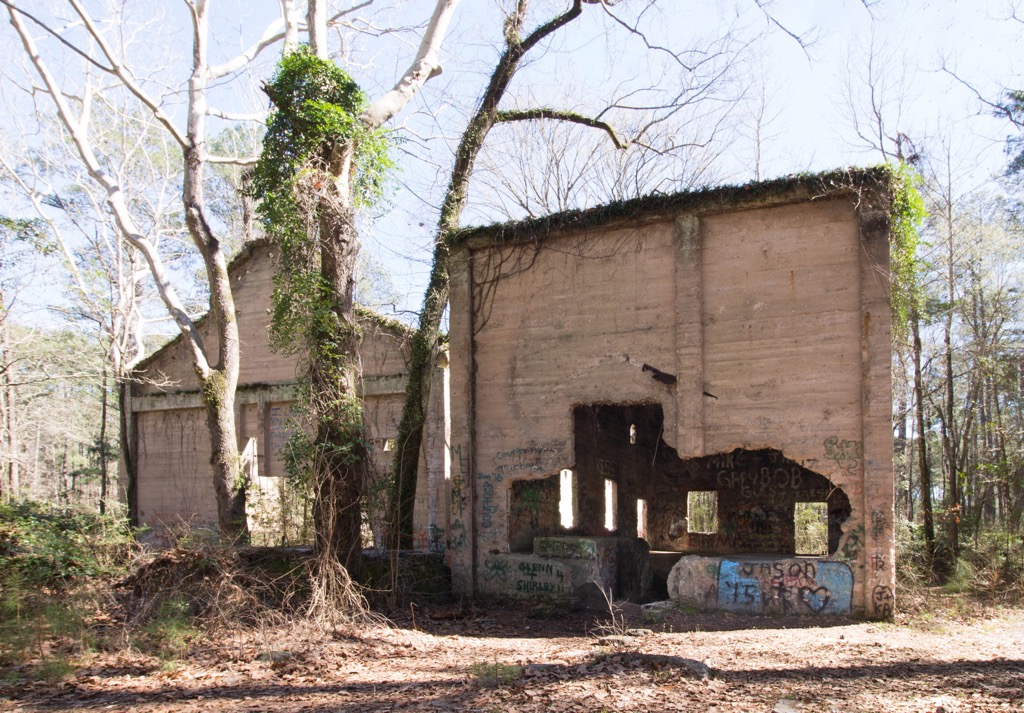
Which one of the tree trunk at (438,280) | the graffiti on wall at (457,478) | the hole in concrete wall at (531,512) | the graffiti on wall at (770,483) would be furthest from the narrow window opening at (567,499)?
the graffiti on wall at (770,483)

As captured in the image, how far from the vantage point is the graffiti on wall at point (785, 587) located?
10.6 m

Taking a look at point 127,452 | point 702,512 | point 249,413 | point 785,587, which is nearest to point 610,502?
point 785,587

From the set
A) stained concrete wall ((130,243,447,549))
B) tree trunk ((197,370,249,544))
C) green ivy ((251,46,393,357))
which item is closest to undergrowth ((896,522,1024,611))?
stained concrete wall ((130,243,447,549))

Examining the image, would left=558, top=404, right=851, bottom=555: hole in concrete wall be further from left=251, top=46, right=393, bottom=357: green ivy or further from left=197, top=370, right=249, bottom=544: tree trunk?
left=197, top=370, right=249, bottom=544: tree trunk

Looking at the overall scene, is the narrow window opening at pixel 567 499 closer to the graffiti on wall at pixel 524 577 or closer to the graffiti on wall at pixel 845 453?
the graffiti on wall at pixel 524 577

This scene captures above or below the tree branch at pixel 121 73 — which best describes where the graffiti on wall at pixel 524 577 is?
below

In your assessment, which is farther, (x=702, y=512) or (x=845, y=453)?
(x=702, y=512)

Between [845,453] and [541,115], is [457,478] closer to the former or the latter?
[845,453]

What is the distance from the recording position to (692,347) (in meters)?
11.8

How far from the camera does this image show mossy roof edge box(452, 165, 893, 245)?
35.8 feet

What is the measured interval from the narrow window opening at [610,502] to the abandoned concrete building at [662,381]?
0.05 meters

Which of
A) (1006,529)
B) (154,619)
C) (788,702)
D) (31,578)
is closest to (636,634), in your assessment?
(788,702)

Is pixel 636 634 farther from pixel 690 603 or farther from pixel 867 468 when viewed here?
pixel 867 468

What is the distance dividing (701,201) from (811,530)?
1383cm
